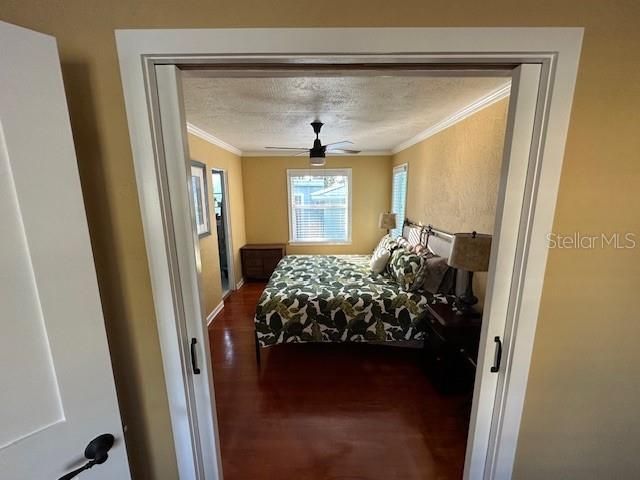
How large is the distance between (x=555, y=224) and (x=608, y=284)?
31cm

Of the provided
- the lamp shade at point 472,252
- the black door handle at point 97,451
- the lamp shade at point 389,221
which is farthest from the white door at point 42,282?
the lamp shade at point 389,221

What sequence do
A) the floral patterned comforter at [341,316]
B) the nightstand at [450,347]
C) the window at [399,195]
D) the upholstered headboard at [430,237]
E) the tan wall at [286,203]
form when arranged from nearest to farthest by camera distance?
the nightstand at [450,347] < the floral patterned comforter at [341,316] < the upholstered headboard at [430,237] < the window at [399,195] < the tan wall at [286,203]

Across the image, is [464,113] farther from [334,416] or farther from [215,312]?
[215,312]

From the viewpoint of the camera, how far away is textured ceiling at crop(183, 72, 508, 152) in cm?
179

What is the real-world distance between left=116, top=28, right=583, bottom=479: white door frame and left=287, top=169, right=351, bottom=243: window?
13.9ft

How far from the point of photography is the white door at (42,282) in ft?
1.94

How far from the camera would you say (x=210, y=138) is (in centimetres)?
351

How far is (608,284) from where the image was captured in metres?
0.91

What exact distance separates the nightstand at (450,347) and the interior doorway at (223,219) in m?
3.09

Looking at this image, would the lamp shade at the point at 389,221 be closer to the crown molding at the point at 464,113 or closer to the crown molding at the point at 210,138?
the crown molding at the point at 464,113

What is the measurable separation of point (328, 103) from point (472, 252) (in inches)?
63.5

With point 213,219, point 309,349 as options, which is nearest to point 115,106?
point 309,349

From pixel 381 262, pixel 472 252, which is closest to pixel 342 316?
pixel 381 262

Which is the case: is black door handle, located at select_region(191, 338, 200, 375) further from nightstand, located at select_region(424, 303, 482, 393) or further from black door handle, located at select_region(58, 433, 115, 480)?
nightstand, located at select_region(424, 303, 482, 393)
